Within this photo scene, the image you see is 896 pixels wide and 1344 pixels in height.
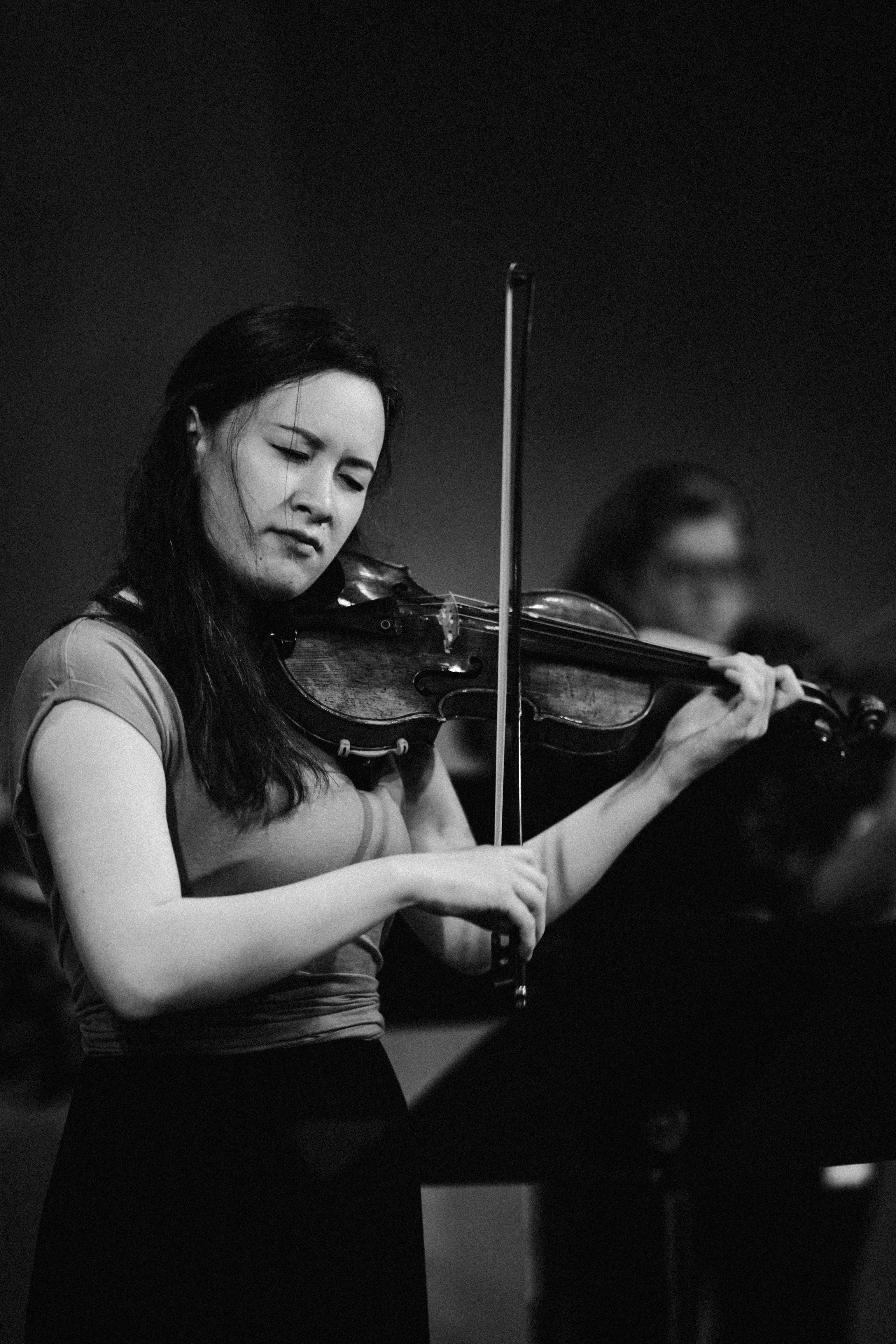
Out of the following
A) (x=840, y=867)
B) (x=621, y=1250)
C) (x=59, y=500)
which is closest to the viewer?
(x=621, y=1250)

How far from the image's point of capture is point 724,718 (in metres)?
1.16

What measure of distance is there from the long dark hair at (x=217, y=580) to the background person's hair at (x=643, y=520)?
52 cm

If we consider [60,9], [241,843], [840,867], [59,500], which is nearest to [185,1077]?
[241,843]

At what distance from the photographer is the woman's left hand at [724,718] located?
1147 millimetres

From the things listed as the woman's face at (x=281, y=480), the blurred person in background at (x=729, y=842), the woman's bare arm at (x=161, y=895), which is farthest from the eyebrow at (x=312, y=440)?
the blurred person in background at (x=729, y=842)

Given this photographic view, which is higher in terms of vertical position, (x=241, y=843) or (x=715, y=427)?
(x=715, y=427)

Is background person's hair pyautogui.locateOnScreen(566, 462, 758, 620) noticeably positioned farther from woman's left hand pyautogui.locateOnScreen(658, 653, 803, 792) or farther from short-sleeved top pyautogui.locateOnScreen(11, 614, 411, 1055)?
short-sleeved top pyautogui.locateOnScreen(11, 614, 411, 1055)

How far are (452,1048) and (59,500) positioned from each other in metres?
0.76

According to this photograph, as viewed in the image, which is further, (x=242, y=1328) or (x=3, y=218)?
(x=3, y=218)

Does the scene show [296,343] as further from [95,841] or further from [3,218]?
[3,218]

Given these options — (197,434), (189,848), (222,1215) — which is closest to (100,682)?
(189,848)

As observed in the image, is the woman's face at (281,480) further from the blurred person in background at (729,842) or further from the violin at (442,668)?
the blurred person in background at (729,842)

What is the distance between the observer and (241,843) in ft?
2.95

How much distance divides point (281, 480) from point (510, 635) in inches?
8.3
